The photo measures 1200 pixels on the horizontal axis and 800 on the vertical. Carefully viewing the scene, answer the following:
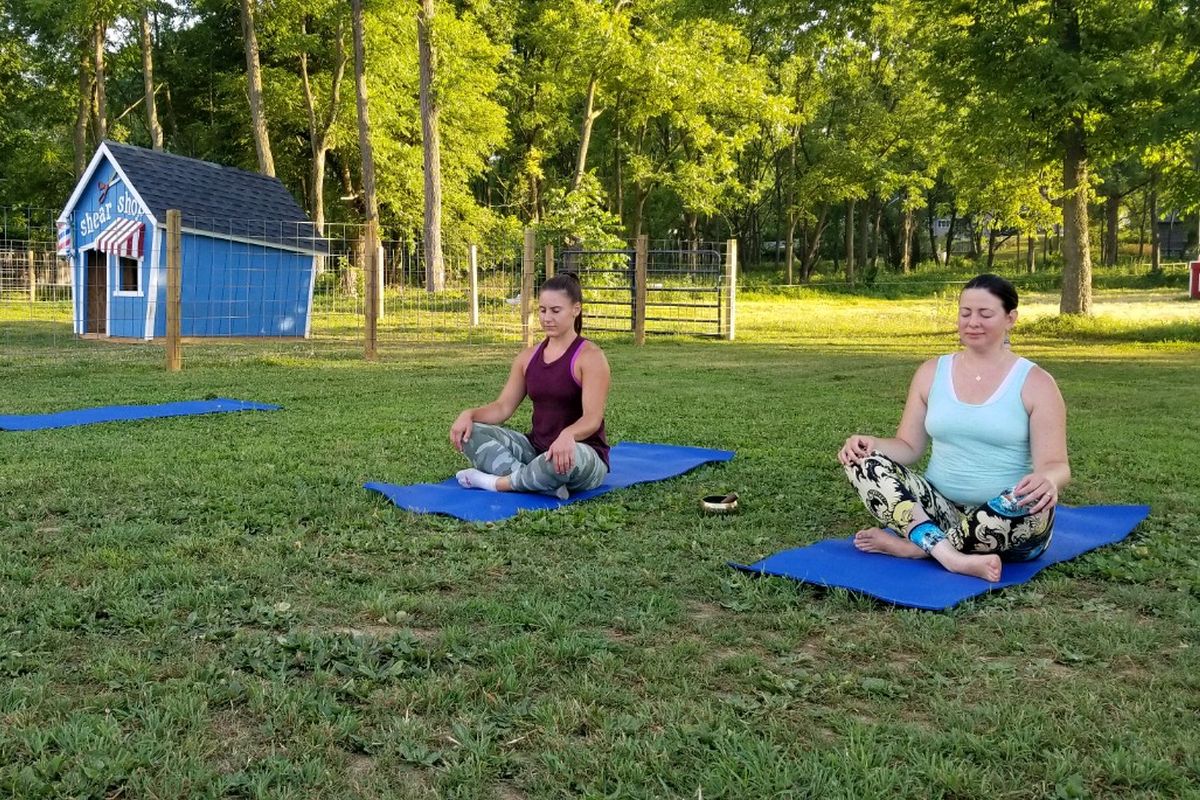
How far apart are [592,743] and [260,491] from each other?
→ 3226mm

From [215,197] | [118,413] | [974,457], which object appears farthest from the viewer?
[215,197]

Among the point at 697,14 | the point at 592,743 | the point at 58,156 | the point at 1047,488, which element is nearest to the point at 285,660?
the point at 592,743

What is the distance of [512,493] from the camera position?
512 cm

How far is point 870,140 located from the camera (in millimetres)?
37031

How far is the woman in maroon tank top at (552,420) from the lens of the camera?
16.5 feet

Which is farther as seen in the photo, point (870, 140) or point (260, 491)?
point (870, 140)

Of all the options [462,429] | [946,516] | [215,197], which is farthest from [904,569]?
[215,197]

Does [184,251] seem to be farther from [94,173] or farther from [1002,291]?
[1002,291]

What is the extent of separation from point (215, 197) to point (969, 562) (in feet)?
54.7

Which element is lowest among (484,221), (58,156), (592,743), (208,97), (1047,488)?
(592,743)

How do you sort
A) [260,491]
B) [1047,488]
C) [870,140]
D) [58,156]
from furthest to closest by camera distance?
Result: 1. [870,140]
2. [58,156]
3. [260,491]
4. [1047,488]

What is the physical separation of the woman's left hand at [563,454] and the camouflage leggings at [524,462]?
0.04m

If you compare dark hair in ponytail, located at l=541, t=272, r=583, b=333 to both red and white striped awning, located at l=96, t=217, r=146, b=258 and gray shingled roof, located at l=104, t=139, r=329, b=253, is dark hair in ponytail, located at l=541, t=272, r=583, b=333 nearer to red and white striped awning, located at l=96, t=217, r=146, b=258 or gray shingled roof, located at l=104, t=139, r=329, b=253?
gray shingled roof, located at l=104, t=139, r=329, b=253

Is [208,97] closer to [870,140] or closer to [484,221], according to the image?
[484,221]
